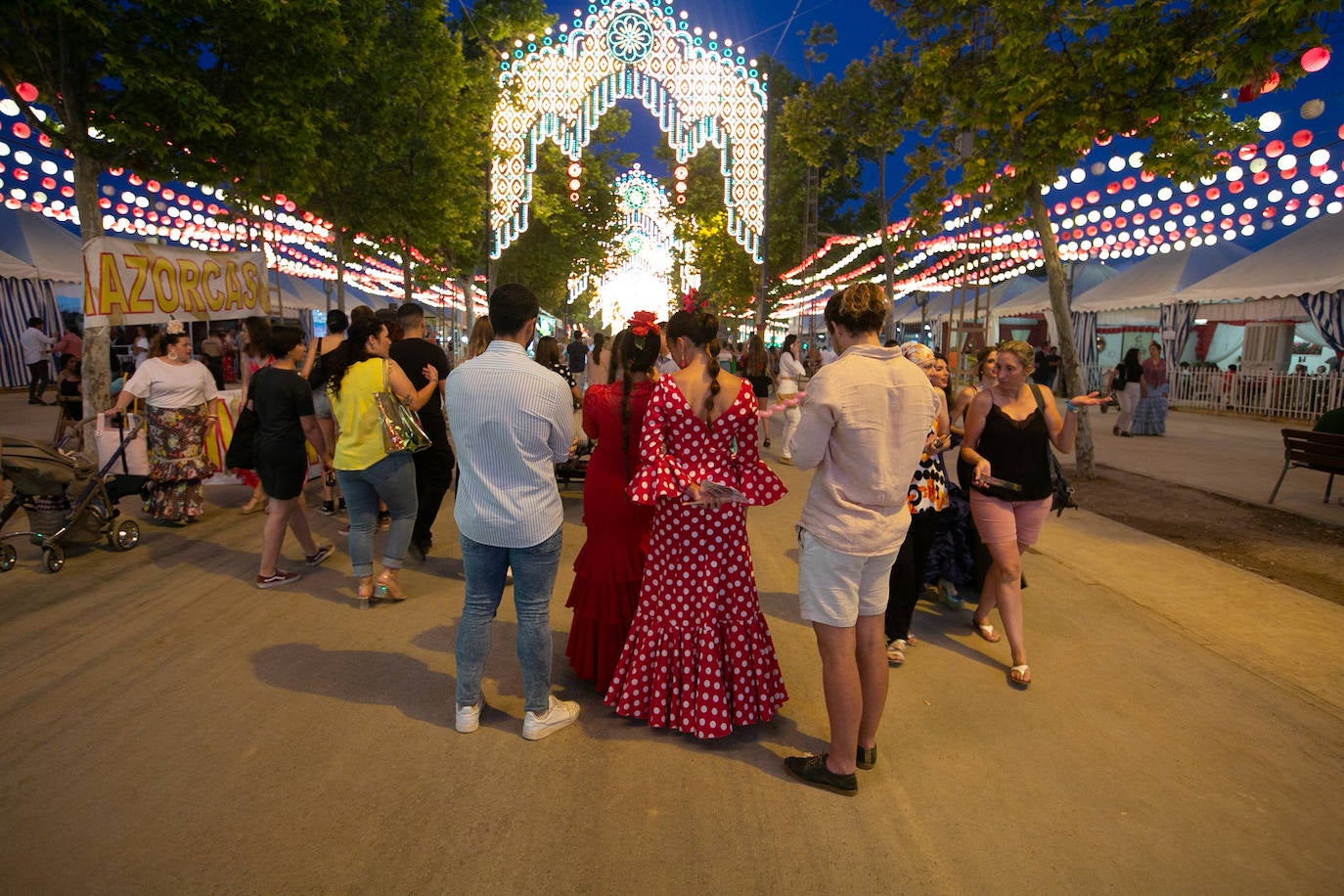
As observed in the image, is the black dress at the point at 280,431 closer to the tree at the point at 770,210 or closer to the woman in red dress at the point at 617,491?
the woman in red dress at the point at 617,491

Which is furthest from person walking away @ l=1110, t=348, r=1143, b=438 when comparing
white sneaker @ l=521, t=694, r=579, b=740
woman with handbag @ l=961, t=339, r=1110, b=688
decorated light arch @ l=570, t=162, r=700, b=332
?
white sneaker @ l=521, t=694, r=579, b=740

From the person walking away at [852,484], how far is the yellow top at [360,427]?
9.96 ft

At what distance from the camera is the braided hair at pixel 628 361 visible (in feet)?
12.3

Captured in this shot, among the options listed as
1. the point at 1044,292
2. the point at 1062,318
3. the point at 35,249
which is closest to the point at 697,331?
the point at 1062,318

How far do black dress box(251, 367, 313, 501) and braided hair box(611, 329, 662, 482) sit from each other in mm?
2826

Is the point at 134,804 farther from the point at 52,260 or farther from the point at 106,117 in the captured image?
the point at 52,260

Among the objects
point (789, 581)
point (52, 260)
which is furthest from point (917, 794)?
point (52, 260)

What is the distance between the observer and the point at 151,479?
7.14 metres

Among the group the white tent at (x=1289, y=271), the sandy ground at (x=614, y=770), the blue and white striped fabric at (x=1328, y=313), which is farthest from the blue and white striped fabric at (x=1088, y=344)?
the sandy ground at (x=614, y=770)

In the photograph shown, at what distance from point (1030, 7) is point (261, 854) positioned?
1018 centimetres

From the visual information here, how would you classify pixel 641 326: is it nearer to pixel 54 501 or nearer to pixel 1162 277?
pixel 54 501

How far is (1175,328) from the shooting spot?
2158cm

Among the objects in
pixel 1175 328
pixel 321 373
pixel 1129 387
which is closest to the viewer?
pixel 321 373

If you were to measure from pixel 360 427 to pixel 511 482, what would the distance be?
2133 millimetres
